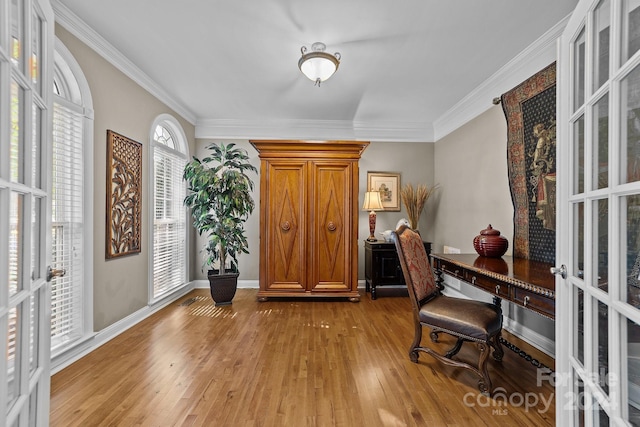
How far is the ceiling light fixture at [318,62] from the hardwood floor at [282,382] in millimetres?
2349

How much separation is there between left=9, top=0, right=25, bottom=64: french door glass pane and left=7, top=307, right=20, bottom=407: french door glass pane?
79 centimetres

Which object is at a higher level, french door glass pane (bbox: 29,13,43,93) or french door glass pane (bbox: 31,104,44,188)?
french door glass pane (bbox: 29,13,43,93)

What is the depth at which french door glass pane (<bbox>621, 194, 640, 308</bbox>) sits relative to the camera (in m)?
0.76

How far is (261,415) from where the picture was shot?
5.48 ft

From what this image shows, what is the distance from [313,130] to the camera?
4535 mm

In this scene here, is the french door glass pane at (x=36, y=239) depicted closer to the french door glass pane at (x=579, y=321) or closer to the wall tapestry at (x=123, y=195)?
the wall tapestry at (x=123, y=195)

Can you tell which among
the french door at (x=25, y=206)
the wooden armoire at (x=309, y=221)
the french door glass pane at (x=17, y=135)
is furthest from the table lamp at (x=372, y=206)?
the french door glass pane at (x=17, y=135)

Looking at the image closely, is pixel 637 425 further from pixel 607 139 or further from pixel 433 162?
pixel 433 162

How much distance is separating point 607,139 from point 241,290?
4.29 meters

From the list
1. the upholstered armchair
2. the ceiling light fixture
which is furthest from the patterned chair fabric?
the ceiling light fixture

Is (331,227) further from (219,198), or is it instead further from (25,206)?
(25,206)

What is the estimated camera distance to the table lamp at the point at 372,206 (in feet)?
13.9

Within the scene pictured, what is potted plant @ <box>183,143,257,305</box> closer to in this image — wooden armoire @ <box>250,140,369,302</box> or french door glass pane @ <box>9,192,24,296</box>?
wooden armoire @ <box>250,140,369,302</box>

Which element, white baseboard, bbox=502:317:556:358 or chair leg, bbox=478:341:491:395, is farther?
white baseboard, bbox=502:317:556:358
